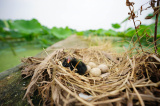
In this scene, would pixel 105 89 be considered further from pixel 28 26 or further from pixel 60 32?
pixel 60 32

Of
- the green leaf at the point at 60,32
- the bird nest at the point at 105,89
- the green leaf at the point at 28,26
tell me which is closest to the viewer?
the bird nest at the point at 105,89

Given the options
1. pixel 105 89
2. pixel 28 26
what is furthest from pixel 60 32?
pixel 105 89

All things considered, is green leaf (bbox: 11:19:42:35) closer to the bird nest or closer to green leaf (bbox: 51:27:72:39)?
green leaf (bbox: 51:27:72:39)

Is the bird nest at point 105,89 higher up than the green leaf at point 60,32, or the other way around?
the green leaf at point 60,32

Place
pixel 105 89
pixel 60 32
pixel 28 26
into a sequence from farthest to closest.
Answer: pixel 60 32, pixel 28 26, pixel 105 89

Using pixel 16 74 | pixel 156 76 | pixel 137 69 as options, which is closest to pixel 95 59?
pixel 137 69

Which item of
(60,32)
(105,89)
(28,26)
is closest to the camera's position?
(105,89)

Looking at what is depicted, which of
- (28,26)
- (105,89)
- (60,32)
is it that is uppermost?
(28,26)

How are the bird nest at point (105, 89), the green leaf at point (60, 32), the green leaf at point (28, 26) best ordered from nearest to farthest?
the bird nest at point (105, 89)
the green leaf at point (28, 26)
the green leaf at point (60, 32)

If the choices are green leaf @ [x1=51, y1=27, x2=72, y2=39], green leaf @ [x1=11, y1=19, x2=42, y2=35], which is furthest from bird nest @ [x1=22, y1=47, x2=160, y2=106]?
green leaf @ [x1=51, y1=27, x2=72, y2=39]

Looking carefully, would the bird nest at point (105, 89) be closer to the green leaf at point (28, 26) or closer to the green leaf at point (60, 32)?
the green leaf at point (28, 26)

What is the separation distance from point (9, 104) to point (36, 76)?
255 mm

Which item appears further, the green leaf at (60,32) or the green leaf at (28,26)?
the green leaf at (60,32)

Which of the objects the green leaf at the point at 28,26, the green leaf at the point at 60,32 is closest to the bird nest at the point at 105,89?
the green leaf at the point at 28,26
